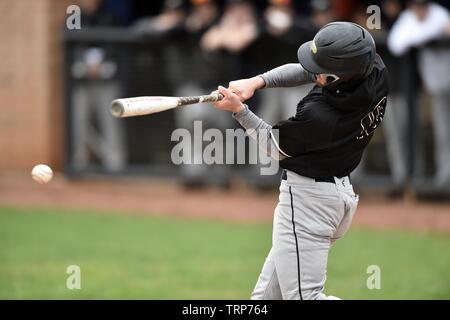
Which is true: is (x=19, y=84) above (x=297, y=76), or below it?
above

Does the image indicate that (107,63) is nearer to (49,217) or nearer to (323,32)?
(49,217)

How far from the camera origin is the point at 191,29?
12125mm

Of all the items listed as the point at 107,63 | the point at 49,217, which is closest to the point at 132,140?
the point at 107,63

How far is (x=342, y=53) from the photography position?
15.2ft

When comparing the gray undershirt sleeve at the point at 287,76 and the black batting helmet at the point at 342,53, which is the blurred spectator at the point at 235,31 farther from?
the black batting helmet at the point at 342,53

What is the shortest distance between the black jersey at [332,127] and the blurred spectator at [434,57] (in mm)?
6052

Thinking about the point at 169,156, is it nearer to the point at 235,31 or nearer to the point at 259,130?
the point at 235,31

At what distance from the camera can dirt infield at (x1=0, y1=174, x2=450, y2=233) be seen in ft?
35.2

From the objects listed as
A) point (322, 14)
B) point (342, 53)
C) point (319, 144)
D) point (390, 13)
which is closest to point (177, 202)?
point (322, 14)

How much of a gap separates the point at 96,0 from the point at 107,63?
1.04 meters

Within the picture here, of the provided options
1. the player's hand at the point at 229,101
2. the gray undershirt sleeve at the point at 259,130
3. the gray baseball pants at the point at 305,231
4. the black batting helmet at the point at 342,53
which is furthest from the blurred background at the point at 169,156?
the black batting helmet at the point at 342,53

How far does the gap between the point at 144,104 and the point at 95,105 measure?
848 centimetres

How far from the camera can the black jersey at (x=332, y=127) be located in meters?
4.70

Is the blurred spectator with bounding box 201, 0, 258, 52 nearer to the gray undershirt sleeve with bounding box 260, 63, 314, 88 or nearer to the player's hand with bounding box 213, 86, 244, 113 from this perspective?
the gray undershirt sleeve with bounding box 260, 63, 314, 88
